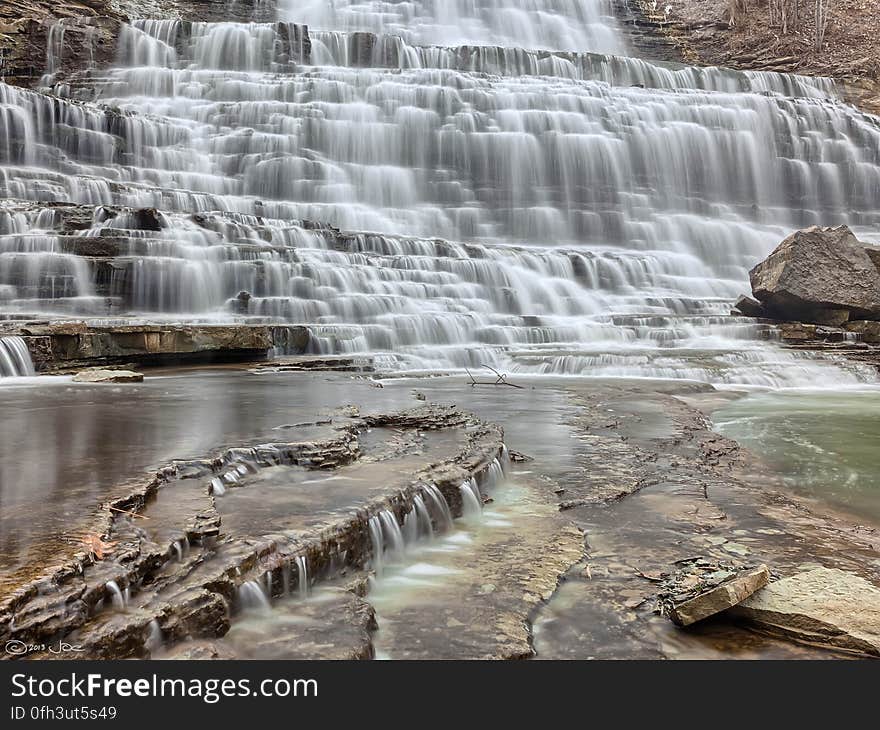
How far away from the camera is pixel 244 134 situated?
2002cm

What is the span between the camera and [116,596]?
194 cm

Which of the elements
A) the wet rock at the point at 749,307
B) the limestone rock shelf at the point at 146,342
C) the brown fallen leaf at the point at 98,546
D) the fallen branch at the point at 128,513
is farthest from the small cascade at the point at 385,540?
the wet rock at the point at 749,307

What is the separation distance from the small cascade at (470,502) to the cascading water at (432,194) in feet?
22.9

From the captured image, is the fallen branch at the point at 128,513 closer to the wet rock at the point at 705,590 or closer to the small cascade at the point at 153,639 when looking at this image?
the small cascade at the point at 153,639

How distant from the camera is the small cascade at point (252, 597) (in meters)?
2.19

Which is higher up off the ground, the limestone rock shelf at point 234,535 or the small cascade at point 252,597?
the limestone rock shelf at point 234,535

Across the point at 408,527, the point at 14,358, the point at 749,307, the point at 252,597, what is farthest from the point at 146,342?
the point at 749,307

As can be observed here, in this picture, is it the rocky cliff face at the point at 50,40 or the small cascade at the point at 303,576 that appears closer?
the small cascade at the point at 303,576

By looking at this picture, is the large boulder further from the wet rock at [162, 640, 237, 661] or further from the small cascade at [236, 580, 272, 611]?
the wet rock at [162, 640, 237, 661]

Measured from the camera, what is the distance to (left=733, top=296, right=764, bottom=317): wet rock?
13.9 m

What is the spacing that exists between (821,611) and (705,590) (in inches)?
13.4

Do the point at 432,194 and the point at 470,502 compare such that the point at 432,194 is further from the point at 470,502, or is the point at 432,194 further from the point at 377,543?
the point at 377,543
